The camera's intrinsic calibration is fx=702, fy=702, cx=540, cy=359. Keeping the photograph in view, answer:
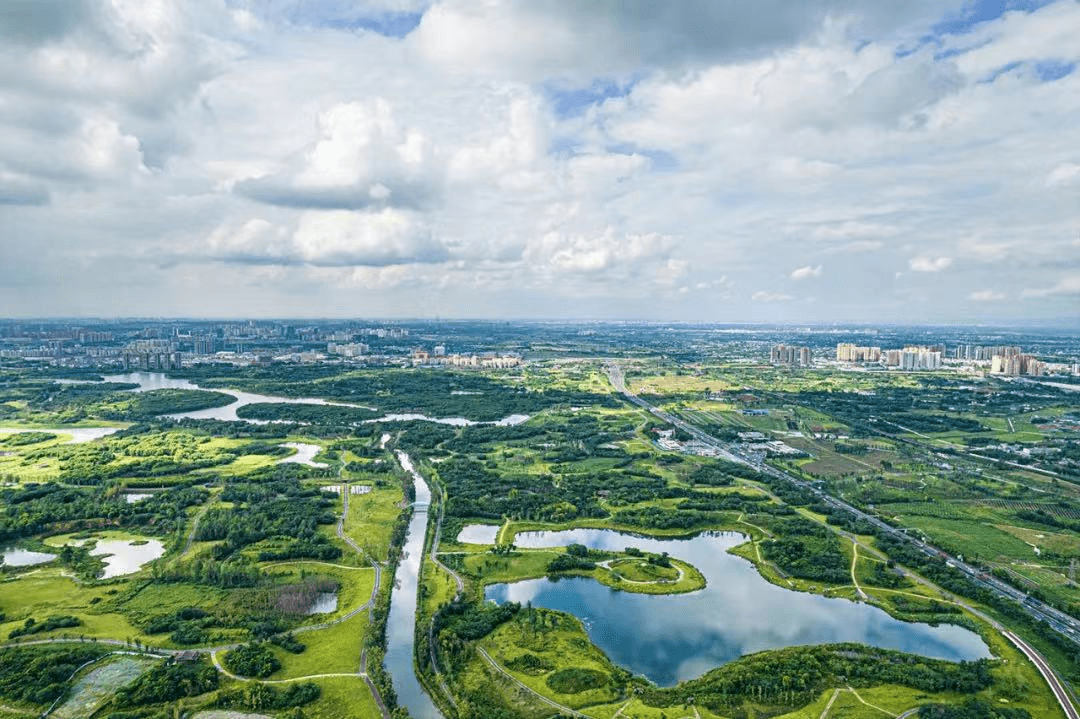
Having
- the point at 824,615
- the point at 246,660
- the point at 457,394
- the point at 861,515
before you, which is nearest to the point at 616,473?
the point at 861,515

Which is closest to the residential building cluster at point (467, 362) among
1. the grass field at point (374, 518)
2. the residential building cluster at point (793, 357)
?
the residential building cluster at point (793, 357)

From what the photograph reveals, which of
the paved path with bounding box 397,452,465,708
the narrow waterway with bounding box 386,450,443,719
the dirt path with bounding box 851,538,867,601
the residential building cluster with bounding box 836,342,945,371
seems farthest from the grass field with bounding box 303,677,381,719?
the residential building cluster with bounding box 836,342,945,371

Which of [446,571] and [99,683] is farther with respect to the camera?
[446,571]

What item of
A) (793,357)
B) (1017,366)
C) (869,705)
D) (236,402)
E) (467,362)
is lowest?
(869,705)

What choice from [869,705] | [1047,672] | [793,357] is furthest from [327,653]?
[793,357]

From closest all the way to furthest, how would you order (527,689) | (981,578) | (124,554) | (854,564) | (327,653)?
(527,689)
(327,653)
(981,578)
(854,564)
(124,554)

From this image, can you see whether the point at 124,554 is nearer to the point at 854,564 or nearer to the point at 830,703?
the point at 830,703

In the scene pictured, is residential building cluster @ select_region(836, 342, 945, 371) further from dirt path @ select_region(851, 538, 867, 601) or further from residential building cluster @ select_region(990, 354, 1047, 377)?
dirt path @ select_region(851, 538, 867, 601)
